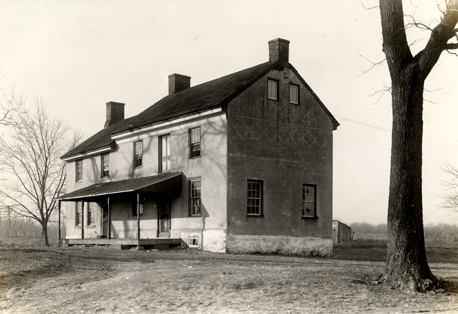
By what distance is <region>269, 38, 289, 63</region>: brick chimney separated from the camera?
25375mm

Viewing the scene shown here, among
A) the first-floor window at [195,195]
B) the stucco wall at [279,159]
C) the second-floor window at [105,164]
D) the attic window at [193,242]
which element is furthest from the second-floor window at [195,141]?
the second-floor window at [105,164]

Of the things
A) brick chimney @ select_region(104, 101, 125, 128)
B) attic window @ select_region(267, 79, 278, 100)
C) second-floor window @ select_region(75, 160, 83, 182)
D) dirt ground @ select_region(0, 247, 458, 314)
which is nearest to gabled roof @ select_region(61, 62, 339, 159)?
attic window @ select_region(267, 79, 278, 100)

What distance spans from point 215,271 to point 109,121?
2661 cm

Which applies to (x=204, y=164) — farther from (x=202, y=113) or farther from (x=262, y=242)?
(x=262, y=242)

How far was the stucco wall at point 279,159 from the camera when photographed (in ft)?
75.8

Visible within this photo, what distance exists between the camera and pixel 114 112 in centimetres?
3800

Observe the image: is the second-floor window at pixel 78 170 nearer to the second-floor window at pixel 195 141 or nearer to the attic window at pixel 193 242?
the second-floor window at pixel 195 141

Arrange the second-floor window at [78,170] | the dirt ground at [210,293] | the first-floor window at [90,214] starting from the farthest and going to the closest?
the second-floor window at [78,170] < the first-floor window at [90,214] < the dirt ground at [210,293]

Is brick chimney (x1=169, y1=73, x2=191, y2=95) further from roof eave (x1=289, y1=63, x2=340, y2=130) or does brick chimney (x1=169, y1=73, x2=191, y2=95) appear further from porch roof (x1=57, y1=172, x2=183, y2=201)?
roof eave (x1=289, y1=63, x2=340, y2=130)

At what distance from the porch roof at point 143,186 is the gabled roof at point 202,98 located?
2.65 metres

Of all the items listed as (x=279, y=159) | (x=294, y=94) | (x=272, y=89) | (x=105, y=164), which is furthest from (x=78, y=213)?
(x=294, y=94)

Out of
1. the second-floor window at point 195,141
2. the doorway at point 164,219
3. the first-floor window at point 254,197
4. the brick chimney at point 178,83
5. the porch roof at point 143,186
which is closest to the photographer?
the first-floor window at point 254,197

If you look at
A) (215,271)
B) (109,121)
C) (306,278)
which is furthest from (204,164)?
(109,121)

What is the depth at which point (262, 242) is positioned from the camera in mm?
23562
